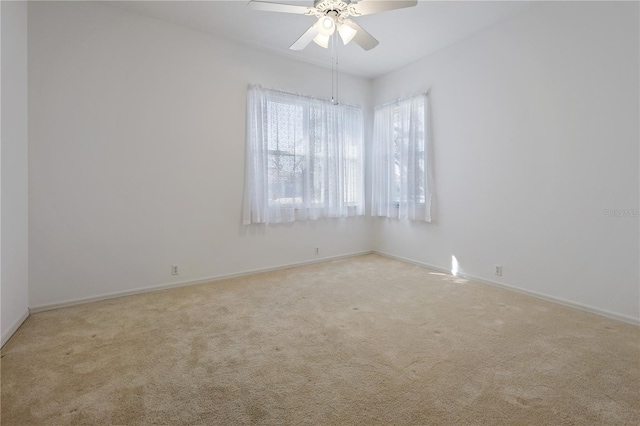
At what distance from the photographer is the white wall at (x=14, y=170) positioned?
231 centimetres

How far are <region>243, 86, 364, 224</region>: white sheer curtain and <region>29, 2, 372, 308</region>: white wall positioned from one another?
0.20m

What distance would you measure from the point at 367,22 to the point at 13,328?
4397 millimetres

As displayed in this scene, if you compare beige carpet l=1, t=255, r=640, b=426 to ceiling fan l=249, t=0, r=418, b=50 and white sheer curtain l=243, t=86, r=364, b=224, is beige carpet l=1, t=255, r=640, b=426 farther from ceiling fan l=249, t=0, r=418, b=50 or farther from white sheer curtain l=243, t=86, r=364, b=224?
ceiling fan l=249, t=0, r=418, b=50

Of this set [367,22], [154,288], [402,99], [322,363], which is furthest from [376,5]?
[154,288]

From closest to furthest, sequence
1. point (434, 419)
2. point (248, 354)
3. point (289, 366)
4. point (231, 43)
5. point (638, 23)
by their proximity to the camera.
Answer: point (434, 419) → point (289, 366) → point (248, 354) → point (638, 23) → point (231, 43)

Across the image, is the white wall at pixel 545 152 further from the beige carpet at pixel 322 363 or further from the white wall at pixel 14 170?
the white wall at pixel 14 170

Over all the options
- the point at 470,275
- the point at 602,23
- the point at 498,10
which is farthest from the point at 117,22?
the point at 470,275

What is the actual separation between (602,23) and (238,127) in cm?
387

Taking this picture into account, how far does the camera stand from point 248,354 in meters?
2.11

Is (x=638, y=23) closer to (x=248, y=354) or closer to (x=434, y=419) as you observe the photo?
(x=434, y=419)

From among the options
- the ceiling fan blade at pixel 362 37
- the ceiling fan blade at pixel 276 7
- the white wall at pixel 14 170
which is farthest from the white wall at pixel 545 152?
the white wall at pixel 14 170

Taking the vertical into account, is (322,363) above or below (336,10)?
below

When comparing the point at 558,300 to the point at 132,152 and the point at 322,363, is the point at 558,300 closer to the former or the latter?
the point at 322,363

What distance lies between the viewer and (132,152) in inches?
129
